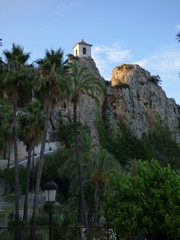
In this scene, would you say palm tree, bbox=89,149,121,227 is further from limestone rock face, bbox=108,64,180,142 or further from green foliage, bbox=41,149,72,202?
limestone rock face, bbox=108,64,180,142

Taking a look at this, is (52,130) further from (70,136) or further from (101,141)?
(101,141)

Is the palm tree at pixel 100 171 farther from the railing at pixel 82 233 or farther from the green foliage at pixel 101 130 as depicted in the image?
the green foliage at pixel 101 130

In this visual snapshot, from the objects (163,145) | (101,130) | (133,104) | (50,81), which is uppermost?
(133,104)

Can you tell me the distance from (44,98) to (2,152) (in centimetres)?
2955

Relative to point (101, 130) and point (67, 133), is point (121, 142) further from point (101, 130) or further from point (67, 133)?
point (67, 133)

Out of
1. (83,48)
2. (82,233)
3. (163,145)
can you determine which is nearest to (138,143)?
(163,145)

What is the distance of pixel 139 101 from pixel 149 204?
6301cm

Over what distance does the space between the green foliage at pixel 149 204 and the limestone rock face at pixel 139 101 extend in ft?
182

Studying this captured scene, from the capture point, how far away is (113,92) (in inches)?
2785

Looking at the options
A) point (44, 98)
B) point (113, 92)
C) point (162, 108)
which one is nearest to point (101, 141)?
point (113, 92)

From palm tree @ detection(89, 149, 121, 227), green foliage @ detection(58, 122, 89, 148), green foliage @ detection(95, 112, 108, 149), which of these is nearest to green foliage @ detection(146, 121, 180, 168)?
green foliage @ detection(95, 112, 108, 149)

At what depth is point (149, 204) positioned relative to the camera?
41.0ft

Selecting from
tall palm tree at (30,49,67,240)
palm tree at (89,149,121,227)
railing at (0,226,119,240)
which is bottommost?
railing at (0,226,119,240)

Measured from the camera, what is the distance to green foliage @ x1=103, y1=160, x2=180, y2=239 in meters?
12.1
